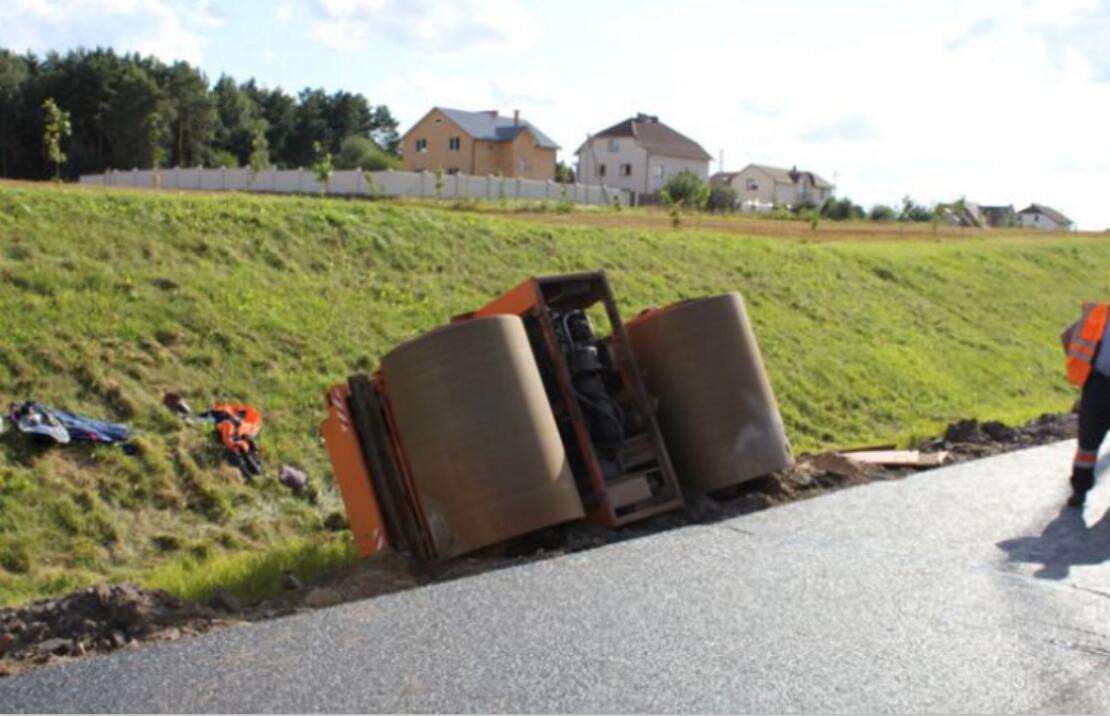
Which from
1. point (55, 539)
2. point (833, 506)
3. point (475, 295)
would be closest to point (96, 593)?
point (55, 539)

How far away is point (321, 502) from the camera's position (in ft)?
37.5

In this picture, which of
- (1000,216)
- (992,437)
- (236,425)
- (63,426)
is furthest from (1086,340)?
(1000,216)

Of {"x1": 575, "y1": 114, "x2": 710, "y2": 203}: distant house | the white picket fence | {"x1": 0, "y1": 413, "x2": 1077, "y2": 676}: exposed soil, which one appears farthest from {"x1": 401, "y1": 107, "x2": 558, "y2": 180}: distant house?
{"x1": 0, "y1": 413, "x2": 1077, "y2": 676}: exposed soil

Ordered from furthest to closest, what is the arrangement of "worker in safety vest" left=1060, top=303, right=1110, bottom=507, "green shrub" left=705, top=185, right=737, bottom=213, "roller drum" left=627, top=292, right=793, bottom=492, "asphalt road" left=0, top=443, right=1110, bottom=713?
1. "green shrub" left=705, top=185, right=737, bottom=213
2. "worker in safety vest" left=1060, top=303, right=1110, bottom=507
3. "roller drum" left=627, top=292, right=793, bottom=492
4. "asphalt road" left=0, top=443, right=1110, bottom=713

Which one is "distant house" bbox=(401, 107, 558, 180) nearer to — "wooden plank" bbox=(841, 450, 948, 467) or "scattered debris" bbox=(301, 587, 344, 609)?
"wooden plank" bbox=(841, 450, 948, 467)

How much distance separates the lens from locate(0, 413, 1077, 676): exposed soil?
19.6ft

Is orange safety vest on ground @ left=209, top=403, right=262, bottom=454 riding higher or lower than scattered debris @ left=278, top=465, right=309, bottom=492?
higher

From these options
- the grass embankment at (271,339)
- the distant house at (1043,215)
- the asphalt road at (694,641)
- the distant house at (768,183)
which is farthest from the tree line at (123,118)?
the distant house at (1043,215)

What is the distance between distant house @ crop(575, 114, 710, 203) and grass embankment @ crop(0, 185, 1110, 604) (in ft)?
250

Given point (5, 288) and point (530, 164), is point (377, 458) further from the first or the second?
point (530, 164)

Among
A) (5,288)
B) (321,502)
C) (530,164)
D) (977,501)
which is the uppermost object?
(530,164)

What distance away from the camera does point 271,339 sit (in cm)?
1358

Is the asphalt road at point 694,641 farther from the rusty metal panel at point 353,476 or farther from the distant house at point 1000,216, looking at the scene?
the distant house at point 1000,216

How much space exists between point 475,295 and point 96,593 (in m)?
11.3
